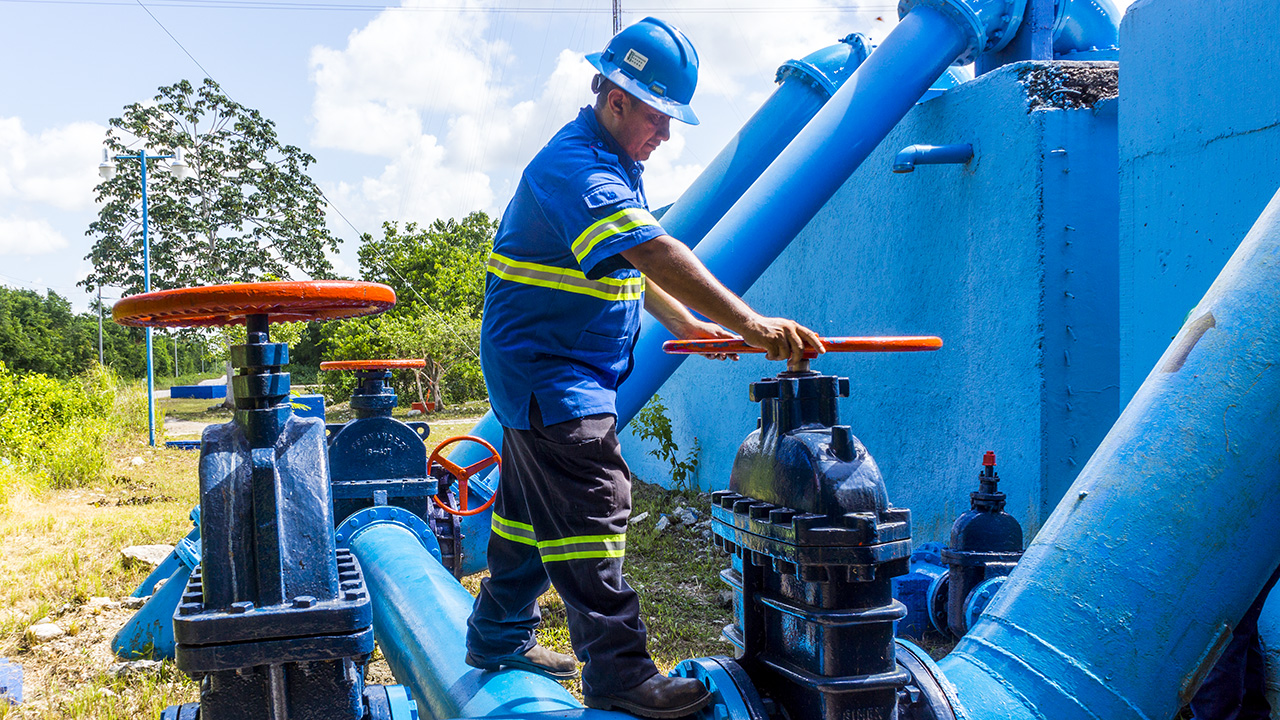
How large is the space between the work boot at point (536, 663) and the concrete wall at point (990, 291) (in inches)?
90.7

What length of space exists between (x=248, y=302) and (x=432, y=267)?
2634cm

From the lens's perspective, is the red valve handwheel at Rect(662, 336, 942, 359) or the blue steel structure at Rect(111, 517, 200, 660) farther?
the blue steel structure at Rect(111, 517, 200, 660)

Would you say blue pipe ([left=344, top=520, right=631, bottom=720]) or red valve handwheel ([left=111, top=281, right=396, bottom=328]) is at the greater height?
red valve handwheel ([left=111, top=281, right=396, bottom=328])

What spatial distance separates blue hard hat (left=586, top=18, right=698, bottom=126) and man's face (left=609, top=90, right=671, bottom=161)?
0.11ft

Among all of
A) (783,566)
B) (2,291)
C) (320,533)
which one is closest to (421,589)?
(320,533)

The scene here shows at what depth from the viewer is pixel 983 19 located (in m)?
4.10

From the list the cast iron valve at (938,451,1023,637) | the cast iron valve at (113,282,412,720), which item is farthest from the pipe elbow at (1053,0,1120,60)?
Answer: the cast iron valve at (113,282,412,720)

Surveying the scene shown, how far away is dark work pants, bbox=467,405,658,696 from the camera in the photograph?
1751 mm

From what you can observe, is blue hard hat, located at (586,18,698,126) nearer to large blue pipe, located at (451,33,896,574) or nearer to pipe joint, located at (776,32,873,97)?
large blue pipe, located at (451,33,896,574)

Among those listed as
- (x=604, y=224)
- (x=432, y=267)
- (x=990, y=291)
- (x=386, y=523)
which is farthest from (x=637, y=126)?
(x=432, y=267)

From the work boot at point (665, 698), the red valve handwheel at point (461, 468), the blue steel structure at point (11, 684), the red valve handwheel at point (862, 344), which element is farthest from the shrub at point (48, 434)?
the red valve handwheel at point (862, 344)

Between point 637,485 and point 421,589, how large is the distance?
5989 mm

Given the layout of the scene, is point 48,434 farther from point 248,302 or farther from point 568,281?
point 248,302

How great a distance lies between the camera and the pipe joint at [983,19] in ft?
13.3
